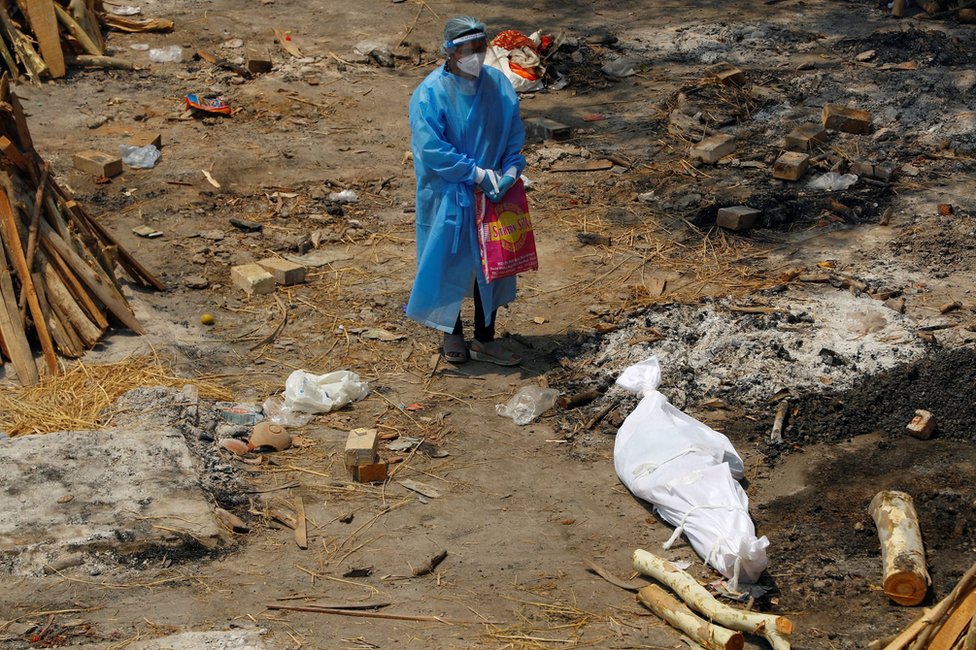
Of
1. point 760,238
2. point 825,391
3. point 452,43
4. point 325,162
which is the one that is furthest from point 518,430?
point 325,162

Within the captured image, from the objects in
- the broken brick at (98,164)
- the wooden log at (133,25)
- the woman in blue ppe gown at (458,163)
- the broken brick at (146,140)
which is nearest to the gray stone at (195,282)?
the woman in blue ppe gown at (458,163)

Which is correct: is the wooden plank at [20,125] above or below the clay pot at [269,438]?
above

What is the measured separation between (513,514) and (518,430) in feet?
3.03

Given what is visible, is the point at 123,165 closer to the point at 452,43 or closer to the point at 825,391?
the point at 452,43

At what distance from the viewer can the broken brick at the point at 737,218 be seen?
8445mm

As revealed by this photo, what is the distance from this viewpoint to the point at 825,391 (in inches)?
247

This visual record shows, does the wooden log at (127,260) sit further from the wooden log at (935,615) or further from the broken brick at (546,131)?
the wooden log at (935,615)

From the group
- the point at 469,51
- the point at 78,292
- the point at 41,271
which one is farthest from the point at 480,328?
the point at 41,271

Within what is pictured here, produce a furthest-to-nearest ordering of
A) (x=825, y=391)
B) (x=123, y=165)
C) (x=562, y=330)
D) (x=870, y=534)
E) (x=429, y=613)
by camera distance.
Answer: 1. (x=123, y=165)
2. (x=562, y=330)
3. (x=825, y=391)
4. (x=870, y=534)
5. (x=429, y=613)

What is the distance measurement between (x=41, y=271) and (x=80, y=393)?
0.94 meters

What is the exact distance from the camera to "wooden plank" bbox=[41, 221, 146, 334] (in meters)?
6.71

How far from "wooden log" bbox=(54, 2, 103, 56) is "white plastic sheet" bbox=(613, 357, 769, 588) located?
9.10 m

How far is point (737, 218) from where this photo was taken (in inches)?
332

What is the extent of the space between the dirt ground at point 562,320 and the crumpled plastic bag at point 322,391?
12 centimetres
